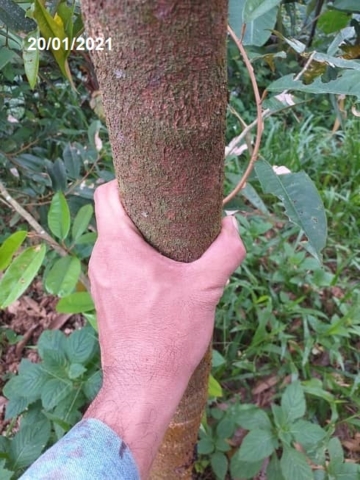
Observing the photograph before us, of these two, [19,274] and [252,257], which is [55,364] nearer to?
[19,274]

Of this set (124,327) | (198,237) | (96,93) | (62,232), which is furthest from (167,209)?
(96,93)

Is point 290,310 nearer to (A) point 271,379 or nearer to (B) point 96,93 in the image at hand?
(A) point 271,379

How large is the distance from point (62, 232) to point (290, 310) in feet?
2.75

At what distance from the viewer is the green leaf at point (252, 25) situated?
66cm

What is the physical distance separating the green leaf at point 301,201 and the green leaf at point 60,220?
359 millimetres

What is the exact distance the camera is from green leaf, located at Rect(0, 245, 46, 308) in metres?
0.76

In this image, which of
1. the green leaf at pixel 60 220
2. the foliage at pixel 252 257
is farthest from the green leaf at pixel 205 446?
the green leaf at pixel 60 220

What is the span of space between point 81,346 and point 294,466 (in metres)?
0.52

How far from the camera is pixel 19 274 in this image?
77cm

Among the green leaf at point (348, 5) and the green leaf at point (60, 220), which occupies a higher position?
the green leaf at point (348, 5)

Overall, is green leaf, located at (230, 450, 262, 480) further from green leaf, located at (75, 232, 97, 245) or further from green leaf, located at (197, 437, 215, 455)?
green leaf, located at (75, 232, 97, 245)

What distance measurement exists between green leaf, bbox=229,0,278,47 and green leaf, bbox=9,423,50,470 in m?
0.85

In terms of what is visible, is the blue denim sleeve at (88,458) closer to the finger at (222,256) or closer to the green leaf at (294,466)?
the finger at (222,256)

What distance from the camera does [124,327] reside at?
2.01ft
